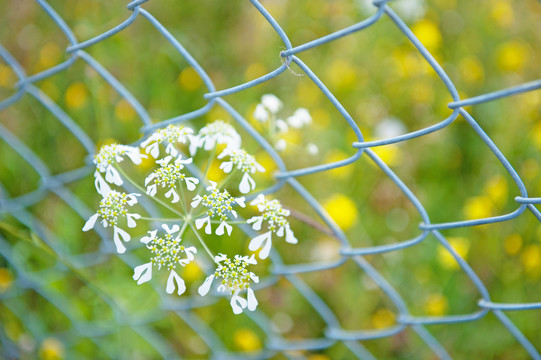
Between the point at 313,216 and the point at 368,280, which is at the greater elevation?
the point at 313,216

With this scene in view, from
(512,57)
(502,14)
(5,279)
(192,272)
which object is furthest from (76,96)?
(502,14)

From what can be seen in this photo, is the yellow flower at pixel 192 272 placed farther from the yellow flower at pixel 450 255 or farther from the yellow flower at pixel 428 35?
the yellow flower at pixel 428 35

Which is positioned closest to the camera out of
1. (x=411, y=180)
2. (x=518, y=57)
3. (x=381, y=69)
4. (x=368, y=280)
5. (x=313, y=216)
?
(x=368, y=280)

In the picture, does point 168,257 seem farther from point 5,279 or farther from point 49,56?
point 49,56

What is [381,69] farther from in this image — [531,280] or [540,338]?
[540,338]

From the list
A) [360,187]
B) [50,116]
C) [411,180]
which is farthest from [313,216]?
[50,116]

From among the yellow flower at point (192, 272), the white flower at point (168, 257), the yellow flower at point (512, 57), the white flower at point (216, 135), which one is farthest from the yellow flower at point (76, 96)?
the yellow flower at point (512, 57)
